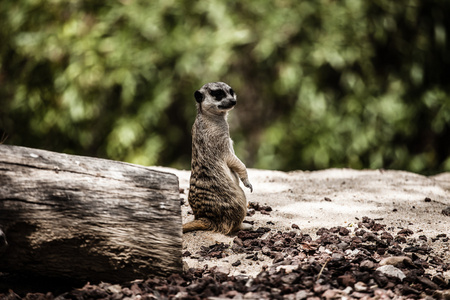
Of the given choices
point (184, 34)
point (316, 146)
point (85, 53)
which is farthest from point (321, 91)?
point (85, 53)

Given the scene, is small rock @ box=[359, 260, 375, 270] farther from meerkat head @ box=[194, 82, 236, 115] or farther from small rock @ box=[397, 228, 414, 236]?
meerkat head @ box=[194, 82, 236, 115]

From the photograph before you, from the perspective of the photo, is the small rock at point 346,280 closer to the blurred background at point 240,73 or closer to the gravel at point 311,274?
the gravel at point 311,274

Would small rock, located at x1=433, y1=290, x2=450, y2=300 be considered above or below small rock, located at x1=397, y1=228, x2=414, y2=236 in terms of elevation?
below

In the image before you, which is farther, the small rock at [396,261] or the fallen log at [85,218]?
the small rock at [396,261]

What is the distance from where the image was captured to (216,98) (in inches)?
121

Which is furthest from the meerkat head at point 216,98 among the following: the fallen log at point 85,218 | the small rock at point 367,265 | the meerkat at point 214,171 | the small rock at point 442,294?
the small rock at point 442,294

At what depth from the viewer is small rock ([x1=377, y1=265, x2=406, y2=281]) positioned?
2285 mm

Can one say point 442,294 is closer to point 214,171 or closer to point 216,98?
point 214,171

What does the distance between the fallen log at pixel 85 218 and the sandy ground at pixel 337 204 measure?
0.38 m

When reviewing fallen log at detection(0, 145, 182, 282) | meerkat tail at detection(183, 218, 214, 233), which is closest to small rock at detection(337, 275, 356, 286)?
fallen log at detection(0, 145, 182, 282)

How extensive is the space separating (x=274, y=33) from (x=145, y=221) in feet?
15.2

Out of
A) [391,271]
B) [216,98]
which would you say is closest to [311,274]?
[391,271]

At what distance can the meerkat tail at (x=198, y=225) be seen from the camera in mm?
2944

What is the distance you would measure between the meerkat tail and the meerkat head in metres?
0.72
